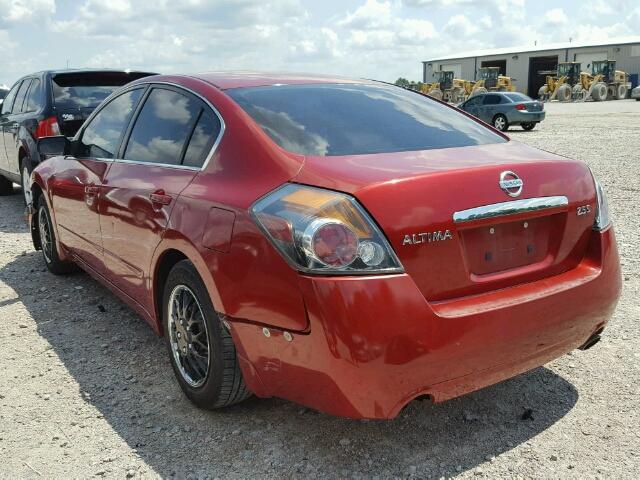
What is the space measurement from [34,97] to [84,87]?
2.44 feet

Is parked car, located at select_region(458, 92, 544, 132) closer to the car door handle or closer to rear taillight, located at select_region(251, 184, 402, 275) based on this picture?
the car door handle

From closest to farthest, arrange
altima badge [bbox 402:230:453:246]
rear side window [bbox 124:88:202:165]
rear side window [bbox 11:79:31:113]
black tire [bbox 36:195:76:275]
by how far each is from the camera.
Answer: altima badge [bbox 402:230:453:246], rear side window [bbox 124:88:202:165], black tire [bbox 36:195:76:275], rear side window [bbox 11:79:31:113]

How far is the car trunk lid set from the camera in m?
2.28

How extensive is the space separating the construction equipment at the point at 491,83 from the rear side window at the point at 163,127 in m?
41.6

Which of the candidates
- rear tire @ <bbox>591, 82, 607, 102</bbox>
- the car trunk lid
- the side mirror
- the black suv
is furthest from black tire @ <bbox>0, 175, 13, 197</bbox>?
rear tire @ <bbox>591, 82, 607, 102</bbox>

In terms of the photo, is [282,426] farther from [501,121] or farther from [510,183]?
[501,121]

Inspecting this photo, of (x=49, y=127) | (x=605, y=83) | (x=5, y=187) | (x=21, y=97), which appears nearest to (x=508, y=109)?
(x=5, y=187)

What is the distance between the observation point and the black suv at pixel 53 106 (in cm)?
735

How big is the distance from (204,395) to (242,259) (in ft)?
2.74

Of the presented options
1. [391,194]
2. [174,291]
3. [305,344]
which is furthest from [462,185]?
[174,291]

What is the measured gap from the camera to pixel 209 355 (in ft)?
9.20

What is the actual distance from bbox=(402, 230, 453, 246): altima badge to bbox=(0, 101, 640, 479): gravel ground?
3.04 ft

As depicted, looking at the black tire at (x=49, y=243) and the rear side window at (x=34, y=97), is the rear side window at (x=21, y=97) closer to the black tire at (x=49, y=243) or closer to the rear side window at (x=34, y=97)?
the rear side window at (x=34, y=97)

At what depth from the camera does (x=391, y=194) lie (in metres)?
2.27
